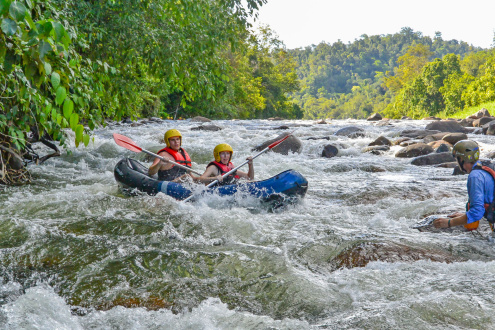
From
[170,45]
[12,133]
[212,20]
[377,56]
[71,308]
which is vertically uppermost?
[377,56]

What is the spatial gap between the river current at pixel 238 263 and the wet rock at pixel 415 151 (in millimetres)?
3174

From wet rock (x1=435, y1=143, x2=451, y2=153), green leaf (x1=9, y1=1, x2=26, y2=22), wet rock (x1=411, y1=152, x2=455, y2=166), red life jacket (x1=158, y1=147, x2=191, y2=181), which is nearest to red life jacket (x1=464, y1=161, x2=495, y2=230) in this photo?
green leaf (x1=9, y1=1, x2=26, y2=22)

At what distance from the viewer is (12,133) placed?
4.99m

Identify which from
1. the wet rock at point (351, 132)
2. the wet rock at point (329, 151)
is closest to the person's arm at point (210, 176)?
the wet rock at point (329, 151)

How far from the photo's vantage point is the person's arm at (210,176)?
5852mm

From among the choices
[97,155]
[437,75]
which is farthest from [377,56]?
[97,155]

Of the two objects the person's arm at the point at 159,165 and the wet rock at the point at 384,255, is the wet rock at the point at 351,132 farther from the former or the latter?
the wet rock at the point at 384,255

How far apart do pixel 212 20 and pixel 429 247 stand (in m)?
4.05

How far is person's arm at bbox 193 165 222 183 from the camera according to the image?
5852 millimetres

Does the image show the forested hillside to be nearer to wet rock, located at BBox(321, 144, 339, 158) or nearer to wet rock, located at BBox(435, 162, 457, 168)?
wet rock, located at BBox(321, 144, 339, 158)

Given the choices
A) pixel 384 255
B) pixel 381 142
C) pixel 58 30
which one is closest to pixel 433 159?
pixel 381 142

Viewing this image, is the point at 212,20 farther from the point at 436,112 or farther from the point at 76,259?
the point at 436,112

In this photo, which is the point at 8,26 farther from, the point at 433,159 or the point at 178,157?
the point at 433,159

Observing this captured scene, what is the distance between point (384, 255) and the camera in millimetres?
3740
